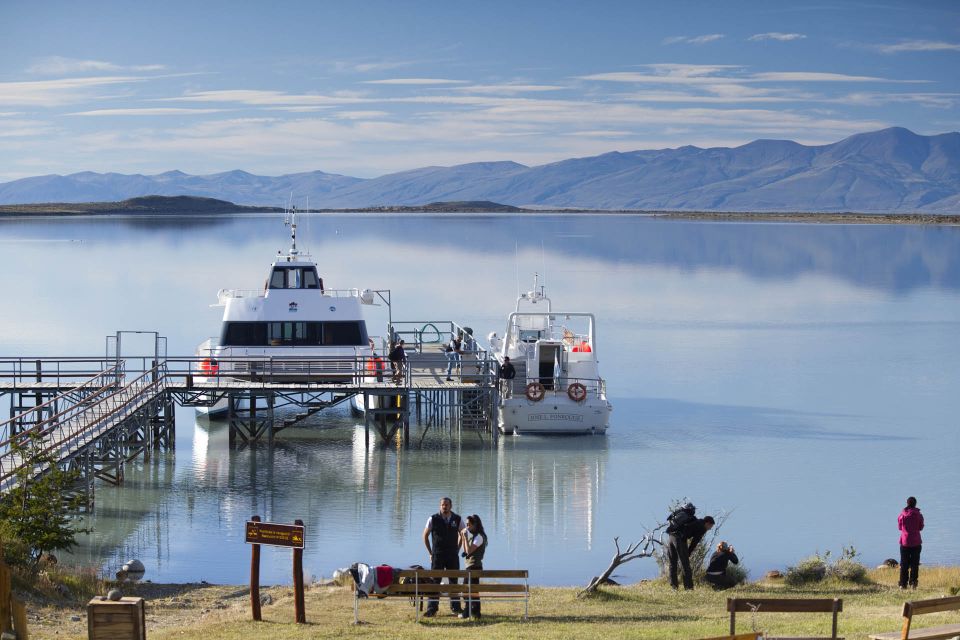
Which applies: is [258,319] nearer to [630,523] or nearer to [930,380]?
[630,523]

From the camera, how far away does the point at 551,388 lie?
32.2 metres

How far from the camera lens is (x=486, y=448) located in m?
30.4

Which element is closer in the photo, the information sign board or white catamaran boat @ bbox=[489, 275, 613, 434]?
the information sign board

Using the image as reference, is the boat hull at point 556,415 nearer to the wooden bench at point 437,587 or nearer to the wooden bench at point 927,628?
the wooden bench at point 437,587

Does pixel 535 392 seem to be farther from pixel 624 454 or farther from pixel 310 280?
pixel 310 280

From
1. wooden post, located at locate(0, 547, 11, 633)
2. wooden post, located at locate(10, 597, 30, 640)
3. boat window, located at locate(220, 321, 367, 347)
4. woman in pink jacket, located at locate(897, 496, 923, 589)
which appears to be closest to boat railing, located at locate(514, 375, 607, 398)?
boat window, located at locate(220, 321, 367, 347)

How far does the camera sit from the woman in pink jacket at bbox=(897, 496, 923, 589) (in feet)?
54.8

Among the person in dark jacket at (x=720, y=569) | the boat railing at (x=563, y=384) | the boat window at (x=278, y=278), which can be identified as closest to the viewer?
the person in dark jacket at (x=720, y=569)

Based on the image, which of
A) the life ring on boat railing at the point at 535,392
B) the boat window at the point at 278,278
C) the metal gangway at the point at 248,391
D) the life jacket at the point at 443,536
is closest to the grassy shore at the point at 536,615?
the life jacket at the point at 443,536

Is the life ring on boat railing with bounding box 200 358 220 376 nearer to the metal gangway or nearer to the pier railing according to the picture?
the metal gangway

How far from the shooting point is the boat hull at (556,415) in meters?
A: 31.0

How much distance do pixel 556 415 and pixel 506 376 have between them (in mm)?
1435

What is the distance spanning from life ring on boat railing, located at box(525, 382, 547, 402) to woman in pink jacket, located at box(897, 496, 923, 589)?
14804 millimetres

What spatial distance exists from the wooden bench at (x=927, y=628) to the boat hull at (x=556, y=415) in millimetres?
18696
